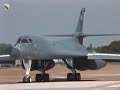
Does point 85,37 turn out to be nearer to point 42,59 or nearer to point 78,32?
point 78,32

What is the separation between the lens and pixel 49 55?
127 ft

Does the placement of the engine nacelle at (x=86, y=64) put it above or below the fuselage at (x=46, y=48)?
below

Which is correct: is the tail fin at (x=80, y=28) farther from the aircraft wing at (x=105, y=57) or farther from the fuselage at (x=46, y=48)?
the aircraft wing at (x=105, y=57)

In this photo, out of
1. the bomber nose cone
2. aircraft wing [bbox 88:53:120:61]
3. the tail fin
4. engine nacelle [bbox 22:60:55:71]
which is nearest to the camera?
the bomber nose cone

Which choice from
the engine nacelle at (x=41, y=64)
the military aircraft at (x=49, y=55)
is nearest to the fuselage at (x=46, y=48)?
the military aircraft at (x=49, y=55)

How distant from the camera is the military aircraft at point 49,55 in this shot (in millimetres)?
36438

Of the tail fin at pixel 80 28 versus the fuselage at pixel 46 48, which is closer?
the fuselage at pixel 46 48

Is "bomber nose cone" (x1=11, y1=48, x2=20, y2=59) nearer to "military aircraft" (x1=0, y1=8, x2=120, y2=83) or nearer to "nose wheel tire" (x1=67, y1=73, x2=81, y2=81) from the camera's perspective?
"military aircraft" (x1=0, y1=8, x2=120, y2=83)

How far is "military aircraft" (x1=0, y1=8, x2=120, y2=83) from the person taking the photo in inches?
1435

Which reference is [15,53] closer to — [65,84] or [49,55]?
[49,55]

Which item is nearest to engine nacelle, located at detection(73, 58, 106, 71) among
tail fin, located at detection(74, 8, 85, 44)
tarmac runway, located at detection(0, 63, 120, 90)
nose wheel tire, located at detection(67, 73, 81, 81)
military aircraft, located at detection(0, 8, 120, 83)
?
military aircraft, located at detection(0, 8, 120, 83)

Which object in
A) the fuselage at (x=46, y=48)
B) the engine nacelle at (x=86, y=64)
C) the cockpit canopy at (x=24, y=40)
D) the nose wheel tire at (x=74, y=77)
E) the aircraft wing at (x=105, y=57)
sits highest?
the cockpit canopy at (x=24, y=40)

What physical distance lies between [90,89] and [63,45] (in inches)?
689

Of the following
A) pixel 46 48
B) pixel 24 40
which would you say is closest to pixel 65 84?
pixel 24 40
